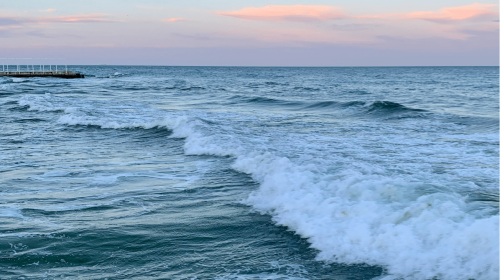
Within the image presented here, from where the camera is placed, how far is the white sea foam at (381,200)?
5113mm

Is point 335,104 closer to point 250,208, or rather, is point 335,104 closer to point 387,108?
point 387,108

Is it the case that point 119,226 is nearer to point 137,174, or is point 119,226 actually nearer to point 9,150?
point 137,174

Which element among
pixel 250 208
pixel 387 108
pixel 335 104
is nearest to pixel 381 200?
pixel 250 208

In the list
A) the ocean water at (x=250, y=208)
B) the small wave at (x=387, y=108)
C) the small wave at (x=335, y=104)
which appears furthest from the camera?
the small wave at (x=335, y=104)

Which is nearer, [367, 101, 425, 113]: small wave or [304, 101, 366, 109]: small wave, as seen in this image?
[367, 101, 425, 113]: small wave

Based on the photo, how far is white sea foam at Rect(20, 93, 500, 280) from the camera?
16.8 feet

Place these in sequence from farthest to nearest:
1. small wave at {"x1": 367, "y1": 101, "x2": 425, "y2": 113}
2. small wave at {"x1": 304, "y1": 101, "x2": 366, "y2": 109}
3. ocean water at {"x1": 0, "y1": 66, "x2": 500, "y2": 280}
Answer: small wave at {"x1": 304, "y1": 101, "x2": 366, "y2": 109} < small wave at {"x1": 367, "y1": 101, "x2": 425, "y2": 113} < ocean water at {"x1": 0, "y1": 66, "x2": 500, "y2": 280}

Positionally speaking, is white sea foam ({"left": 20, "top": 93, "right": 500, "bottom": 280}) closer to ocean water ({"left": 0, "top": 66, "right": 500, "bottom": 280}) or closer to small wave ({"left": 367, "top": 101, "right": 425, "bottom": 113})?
ocean water ({"left": 0, "top": 66, "right": 500, "bottom": 280})

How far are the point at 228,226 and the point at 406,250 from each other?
2390mm

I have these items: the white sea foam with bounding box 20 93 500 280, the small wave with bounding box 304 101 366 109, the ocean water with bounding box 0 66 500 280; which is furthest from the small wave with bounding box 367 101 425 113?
the white sea foam with bounding box 20 93 500 280

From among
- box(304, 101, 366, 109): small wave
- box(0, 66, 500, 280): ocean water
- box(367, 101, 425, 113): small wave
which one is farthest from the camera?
Result: box(304, 101, 366, 109): small wave

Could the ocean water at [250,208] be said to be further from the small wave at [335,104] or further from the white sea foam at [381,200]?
the small wave at [335,104]

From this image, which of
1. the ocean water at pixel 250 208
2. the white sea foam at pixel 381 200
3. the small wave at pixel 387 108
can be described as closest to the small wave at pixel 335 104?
the small wave at pixel 387 108

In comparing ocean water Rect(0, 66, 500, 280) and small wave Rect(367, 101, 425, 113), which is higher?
small wave Rect(367, 101, 425, 113)
